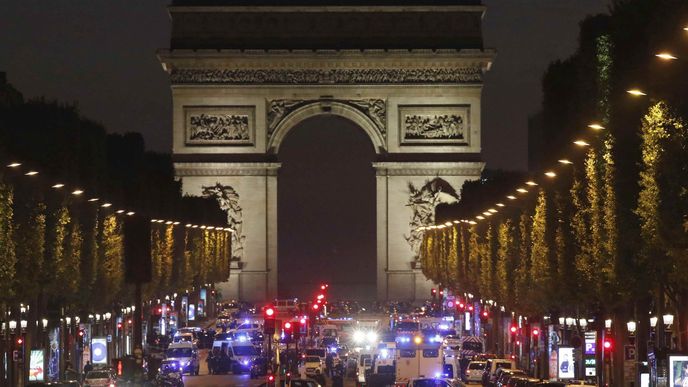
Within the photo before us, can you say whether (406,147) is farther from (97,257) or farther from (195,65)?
(97,257)

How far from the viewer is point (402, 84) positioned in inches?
4488

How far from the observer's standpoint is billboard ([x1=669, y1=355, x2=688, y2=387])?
35.4 metres

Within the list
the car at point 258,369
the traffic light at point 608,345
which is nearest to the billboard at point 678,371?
the traffic light at point 608,345

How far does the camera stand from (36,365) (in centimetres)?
5259

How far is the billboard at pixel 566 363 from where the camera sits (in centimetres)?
5138

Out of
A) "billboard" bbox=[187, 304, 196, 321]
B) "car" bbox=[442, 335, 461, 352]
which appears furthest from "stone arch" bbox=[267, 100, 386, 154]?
"car" bbox=[442, 335, 461, 352]

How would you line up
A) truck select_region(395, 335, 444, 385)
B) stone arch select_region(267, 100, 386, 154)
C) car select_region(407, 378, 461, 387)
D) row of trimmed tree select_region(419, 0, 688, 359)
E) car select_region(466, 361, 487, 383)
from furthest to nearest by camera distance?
stone arch select_region(267, 100, 386, 154), car select_region(466, 361, 487, 383), truck select_region(395, 335, 444, 385), car select_region(407, 378, 461, 387), row of trimmed tree select_region(419, 0, 688, 359)

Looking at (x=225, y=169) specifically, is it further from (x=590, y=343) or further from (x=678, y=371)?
(x=678, y=371)

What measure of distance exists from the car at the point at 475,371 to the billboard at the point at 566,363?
303 inches

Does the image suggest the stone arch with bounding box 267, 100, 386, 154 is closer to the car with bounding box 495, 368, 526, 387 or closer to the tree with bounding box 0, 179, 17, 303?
the car with bounding box 495, 368, 526, 387

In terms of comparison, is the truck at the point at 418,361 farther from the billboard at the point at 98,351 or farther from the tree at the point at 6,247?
the billboard at the point at 98,351

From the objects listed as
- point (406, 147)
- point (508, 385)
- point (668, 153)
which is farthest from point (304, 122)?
point (668, 153)

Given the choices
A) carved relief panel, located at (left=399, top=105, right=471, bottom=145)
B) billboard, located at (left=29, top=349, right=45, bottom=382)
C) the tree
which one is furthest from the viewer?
carved relief panel, located at (left=399, top=105, right=471, bottom=145)

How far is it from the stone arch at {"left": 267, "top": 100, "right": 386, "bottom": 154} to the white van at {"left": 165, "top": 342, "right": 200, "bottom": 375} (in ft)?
149
